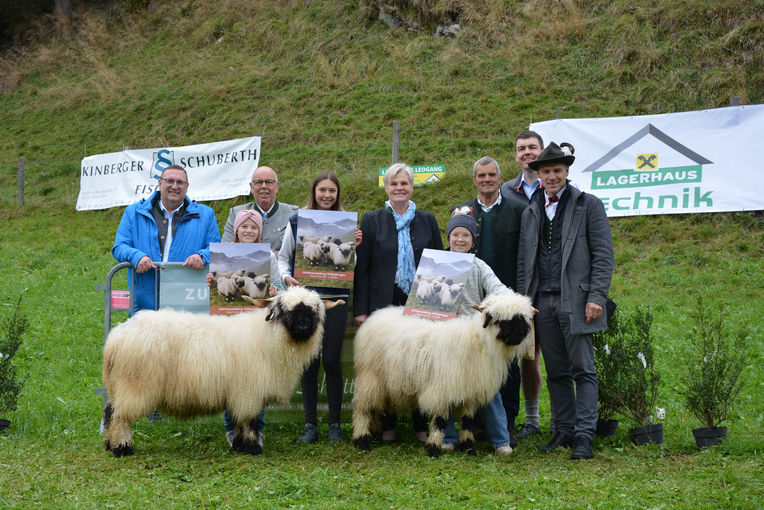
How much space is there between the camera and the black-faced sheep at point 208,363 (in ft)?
16.3

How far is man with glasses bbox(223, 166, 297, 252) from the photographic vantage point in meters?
5.85

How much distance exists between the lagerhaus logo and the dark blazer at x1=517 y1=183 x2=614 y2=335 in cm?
657

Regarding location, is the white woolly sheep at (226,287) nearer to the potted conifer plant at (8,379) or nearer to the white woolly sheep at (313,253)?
the white woolly sheep at (313,253)

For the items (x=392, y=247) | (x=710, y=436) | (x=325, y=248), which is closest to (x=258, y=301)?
(x=325, y=248)

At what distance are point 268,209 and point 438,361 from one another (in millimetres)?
2221

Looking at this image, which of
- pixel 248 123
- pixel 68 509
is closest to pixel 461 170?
pixel 248 123

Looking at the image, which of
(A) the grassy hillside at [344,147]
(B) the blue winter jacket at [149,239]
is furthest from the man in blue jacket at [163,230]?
(A) the grassy hillside at [344,147]

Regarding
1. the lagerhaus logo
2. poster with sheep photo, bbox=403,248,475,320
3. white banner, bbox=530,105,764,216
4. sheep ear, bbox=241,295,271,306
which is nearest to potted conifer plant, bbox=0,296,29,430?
sheep ear, bbox=241,295,271,306

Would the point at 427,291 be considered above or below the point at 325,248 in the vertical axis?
below

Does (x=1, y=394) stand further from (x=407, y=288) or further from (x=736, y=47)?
(x=736, y=47)

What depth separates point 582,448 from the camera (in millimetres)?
5109

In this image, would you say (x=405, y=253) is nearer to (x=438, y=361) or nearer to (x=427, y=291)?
(x=427, y=291)

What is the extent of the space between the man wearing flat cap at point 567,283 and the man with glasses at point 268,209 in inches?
88.5

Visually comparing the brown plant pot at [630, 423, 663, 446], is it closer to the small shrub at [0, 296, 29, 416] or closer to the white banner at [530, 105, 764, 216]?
the small shrub at [0, 296, 29, 416]
